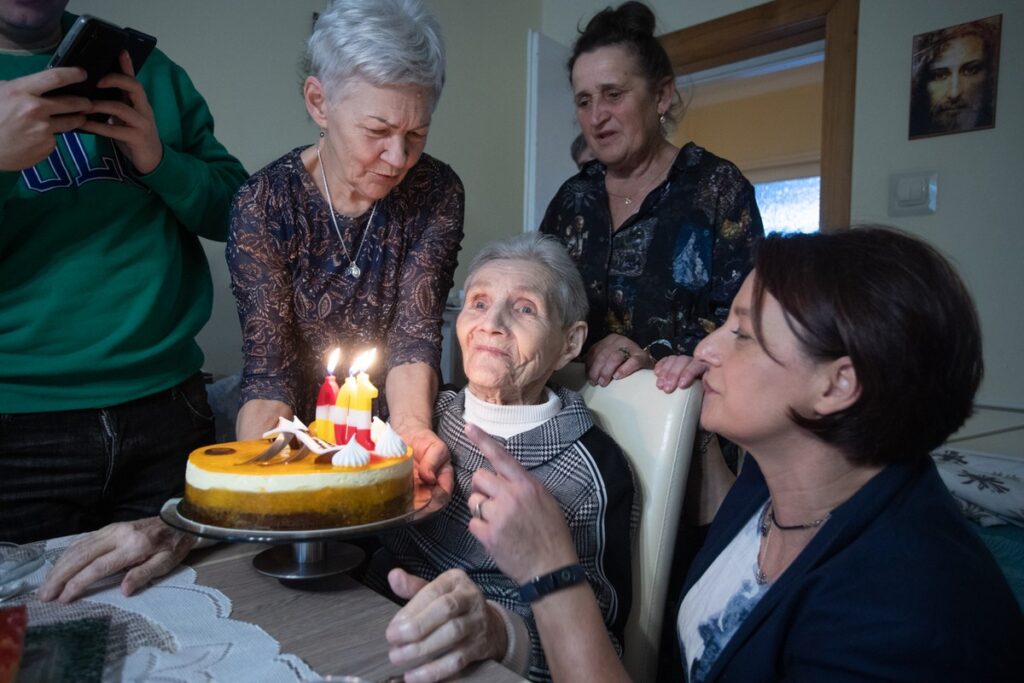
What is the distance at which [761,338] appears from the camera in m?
1.11

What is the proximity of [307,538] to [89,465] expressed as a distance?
778 mm

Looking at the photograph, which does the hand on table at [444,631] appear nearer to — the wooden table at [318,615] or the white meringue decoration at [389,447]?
the wooden table at [318,615]

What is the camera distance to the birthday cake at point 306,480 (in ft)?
3.26

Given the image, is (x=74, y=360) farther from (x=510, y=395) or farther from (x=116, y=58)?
(x=510, y=395)

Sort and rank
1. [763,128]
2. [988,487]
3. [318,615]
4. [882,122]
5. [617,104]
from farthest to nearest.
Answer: [763,128] → [882,122] → [988,487] → [617,104] → [318,615]

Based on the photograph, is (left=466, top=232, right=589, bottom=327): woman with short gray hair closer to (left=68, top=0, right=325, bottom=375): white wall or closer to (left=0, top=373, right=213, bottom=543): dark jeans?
(left=0, top=373, right=213, bottom=543): dark jeans

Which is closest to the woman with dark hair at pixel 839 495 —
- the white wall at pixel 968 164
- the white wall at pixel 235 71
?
the white wall at pixel 968 164

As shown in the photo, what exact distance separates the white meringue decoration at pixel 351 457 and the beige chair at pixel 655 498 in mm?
697

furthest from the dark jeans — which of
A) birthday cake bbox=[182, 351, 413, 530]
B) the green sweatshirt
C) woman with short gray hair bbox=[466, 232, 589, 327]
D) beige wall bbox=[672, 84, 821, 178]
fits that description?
beige wall bbox=[672, 84, 821, 178]

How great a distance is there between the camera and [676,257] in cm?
193

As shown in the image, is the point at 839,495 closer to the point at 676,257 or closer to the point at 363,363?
the point at 363,363

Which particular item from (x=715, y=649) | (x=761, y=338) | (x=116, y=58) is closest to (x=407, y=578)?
(x=715, y=649)

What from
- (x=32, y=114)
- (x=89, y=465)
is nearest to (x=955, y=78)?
(x=32, y=114)

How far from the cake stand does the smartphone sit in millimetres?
802
